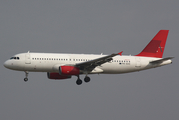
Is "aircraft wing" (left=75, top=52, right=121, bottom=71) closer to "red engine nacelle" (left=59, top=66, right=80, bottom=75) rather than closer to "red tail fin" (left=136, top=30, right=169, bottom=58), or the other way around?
"red engine nacelle" (left=59, top=66, right=80, bottom=75)

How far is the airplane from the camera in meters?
55.7

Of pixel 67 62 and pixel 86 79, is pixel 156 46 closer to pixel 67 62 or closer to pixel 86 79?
pixel 86 79

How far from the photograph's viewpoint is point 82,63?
5519 cm

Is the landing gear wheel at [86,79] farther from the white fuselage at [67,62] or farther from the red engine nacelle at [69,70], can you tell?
the red engine nacelle at [69,70]

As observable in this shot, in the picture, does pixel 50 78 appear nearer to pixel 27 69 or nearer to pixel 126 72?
pixel 27 69

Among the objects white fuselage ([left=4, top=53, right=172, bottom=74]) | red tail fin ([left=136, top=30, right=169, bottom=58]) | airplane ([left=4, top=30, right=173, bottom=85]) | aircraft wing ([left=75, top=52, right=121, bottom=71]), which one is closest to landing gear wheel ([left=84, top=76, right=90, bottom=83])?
airplane ([left=4, top=30, right=173, bottom=85])

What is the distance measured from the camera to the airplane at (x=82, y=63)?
183ft

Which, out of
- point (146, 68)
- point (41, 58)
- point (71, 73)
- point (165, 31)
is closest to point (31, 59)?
point (41, 58)

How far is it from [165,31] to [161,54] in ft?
15.8

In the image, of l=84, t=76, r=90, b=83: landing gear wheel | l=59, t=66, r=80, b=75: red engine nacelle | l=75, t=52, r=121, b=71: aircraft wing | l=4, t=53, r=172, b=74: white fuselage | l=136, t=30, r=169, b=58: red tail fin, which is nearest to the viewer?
l=75, t=52, r=121, b=71: aircraft wing

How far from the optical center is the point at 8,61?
56750mm

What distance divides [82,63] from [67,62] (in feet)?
10.1

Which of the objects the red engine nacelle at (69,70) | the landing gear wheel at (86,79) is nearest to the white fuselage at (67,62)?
the landing gear wheel at (86,79)

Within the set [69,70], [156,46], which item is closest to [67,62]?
[69,70]
